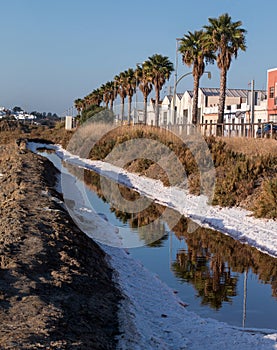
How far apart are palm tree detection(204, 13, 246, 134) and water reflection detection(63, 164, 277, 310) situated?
26.0 meters

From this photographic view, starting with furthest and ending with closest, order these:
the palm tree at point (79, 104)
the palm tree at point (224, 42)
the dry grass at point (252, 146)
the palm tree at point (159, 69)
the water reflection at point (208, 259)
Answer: the palm tree at point (79, 104)
the palm tree at point (159, 69)
the palm tree at point (224, 42)
the dry grass at point (252, 146)
the water reflection at point (208, 259)

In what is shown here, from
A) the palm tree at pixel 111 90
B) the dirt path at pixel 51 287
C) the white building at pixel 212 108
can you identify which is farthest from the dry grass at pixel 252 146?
the palm tree at pixel 111 90

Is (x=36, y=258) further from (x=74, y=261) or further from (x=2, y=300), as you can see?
(x=2, y=300)

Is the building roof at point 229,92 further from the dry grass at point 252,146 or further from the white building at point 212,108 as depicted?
the dry grass at point 252,146

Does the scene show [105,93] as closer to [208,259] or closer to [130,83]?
[130,83]

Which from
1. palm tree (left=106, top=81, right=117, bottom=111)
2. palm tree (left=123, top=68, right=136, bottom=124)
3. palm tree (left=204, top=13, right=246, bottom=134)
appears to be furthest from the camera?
palm tree (left=106, top=81, right=117, bottom=111)

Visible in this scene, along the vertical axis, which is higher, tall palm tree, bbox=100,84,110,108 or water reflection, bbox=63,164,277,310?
tall palm tree, bbox=100,84,110,108

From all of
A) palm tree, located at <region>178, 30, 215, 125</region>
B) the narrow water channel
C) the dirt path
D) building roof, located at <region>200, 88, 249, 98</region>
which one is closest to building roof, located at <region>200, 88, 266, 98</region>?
building roof, located at <region>200, 88, 249, 98</region>

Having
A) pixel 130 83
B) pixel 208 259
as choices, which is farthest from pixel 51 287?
pixel 130 83

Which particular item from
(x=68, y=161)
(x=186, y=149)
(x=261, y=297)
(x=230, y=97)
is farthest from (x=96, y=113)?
(x=261, y=297)

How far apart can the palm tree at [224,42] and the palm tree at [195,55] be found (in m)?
1.51

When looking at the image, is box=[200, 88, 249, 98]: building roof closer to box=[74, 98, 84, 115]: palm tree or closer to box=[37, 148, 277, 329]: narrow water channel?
box=[74, 98, 84, 115]: palm tree

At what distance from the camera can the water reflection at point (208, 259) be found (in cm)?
1129

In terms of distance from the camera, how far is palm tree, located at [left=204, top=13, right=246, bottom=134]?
44.0 metres
